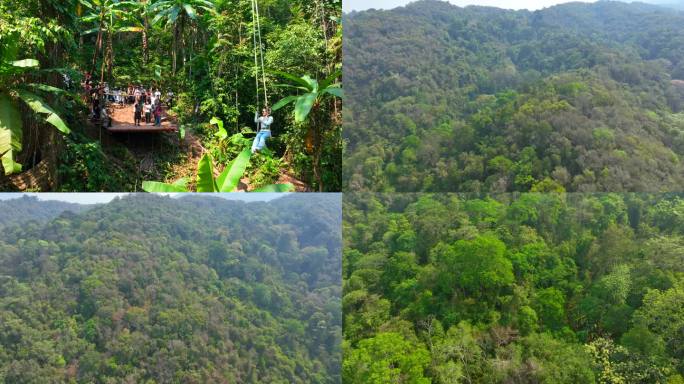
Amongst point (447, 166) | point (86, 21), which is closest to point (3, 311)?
point (86, 21)

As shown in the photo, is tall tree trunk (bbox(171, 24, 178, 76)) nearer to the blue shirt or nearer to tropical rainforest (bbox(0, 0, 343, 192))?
tropical rainforest (bbox(0, 0, 343, 192))

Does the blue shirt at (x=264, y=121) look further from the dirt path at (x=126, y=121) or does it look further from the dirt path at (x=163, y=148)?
the dirt path at (x=126, y=121)

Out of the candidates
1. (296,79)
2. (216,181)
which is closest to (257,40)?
(296,79)

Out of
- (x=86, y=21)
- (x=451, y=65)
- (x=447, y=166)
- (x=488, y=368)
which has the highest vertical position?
(x=86, y=21)

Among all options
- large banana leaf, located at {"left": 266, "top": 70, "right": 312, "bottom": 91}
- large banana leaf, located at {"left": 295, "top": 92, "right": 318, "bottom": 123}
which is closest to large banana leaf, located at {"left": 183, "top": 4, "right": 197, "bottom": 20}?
large banana leaf, located at {"left": 266, "top": 70, "right": 312, "bottom": 91}

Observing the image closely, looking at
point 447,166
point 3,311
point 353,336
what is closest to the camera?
point 3,311

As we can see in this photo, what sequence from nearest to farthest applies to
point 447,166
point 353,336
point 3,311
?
point 3,311 < point 353,336 < point 447,166

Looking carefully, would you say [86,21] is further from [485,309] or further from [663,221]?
[663,221]
